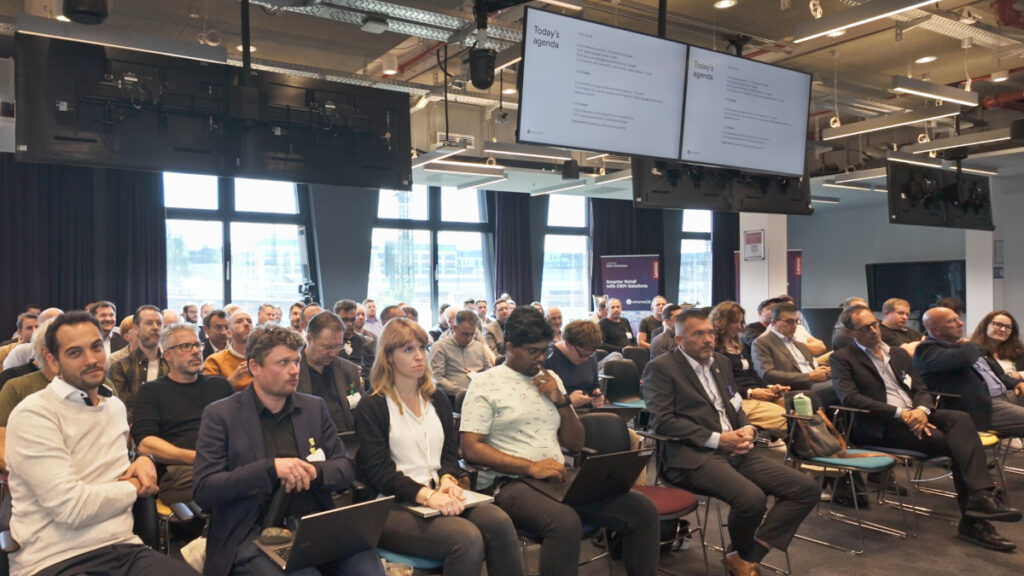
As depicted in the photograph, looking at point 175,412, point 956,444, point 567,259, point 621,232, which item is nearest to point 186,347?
point 175,412

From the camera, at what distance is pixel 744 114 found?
16.2 feet

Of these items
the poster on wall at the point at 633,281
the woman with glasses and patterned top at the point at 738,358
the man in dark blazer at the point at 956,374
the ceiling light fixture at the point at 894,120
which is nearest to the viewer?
the woman with glasses and patterned top at the point at 738,358

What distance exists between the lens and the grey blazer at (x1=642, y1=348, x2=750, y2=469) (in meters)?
3.96

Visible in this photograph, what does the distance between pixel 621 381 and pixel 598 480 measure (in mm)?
3210

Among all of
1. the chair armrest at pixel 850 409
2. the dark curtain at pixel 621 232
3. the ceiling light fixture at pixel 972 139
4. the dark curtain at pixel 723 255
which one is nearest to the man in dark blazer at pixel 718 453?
the chair armrest at pixel 850 409

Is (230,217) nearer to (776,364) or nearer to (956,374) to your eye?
(776,364)

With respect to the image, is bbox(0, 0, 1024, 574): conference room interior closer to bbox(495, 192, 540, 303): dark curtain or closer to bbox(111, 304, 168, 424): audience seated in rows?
bbox(495, 192, 540, 303): dark curtain

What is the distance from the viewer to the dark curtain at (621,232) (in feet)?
50.5

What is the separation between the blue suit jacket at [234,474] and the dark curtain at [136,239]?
9483 mm

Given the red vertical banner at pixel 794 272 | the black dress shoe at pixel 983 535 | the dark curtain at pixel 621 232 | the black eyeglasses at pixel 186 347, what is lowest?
the black dress shoe at pixel 983 535

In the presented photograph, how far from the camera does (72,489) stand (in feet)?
7.91

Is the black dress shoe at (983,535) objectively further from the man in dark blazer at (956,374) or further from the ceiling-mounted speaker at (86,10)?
the ceiling-mounted speaker at (86,10)

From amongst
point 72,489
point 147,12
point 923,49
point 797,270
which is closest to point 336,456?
point 72,489

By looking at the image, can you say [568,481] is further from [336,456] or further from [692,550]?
[692,550]
